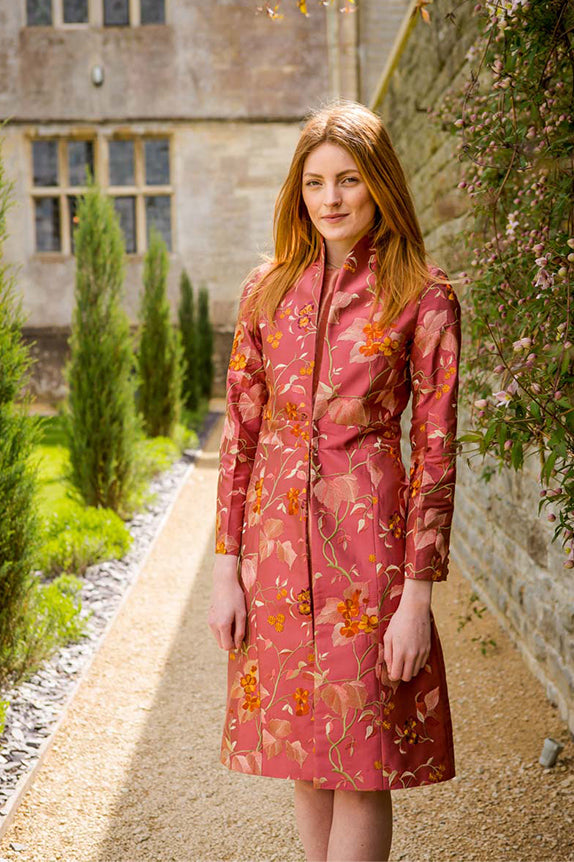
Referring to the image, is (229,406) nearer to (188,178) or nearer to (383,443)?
(383,443)

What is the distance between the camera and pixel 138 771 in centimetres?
308

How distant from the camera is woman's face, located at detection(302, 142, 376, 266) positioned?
5.94ft

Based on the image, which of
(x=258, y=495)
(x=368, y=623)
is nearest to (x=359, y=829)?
(x=368, y=623)

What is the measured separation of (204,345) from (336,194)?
11939mm

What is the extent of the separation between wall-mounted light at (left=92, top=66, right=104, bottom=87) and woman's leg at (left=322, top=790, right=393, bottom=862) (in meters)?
14.8

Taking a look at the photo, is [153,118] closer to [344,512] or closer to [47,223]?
[47,223]

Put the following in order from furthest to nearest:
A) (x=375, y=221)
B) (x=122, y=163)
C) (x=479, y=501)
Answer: (x=122, y=163) < (x=479, y=501) < (x=375, y=221)

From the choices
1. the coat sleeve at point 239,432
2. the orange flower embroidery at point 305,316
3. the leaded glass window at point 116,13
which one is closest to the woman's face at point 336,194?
the orange flower embroidery at point 305,316

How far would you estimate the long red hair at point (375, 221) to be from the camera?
1793 mm

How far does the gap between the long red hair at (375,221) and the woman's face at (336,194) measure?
0.02 metres

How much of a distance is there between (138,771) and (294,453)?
1776 millimetres

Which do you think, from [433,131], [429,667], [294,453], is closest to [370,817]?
[429,667]

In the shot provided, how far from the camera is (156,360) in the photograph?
9711 mm

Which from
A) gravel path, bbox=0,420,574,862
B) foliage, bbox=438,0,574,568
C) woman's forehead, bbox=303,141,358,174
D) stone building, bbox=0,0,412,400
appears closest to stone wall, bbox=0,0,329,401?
stone building, bbox=0,0,412,400
